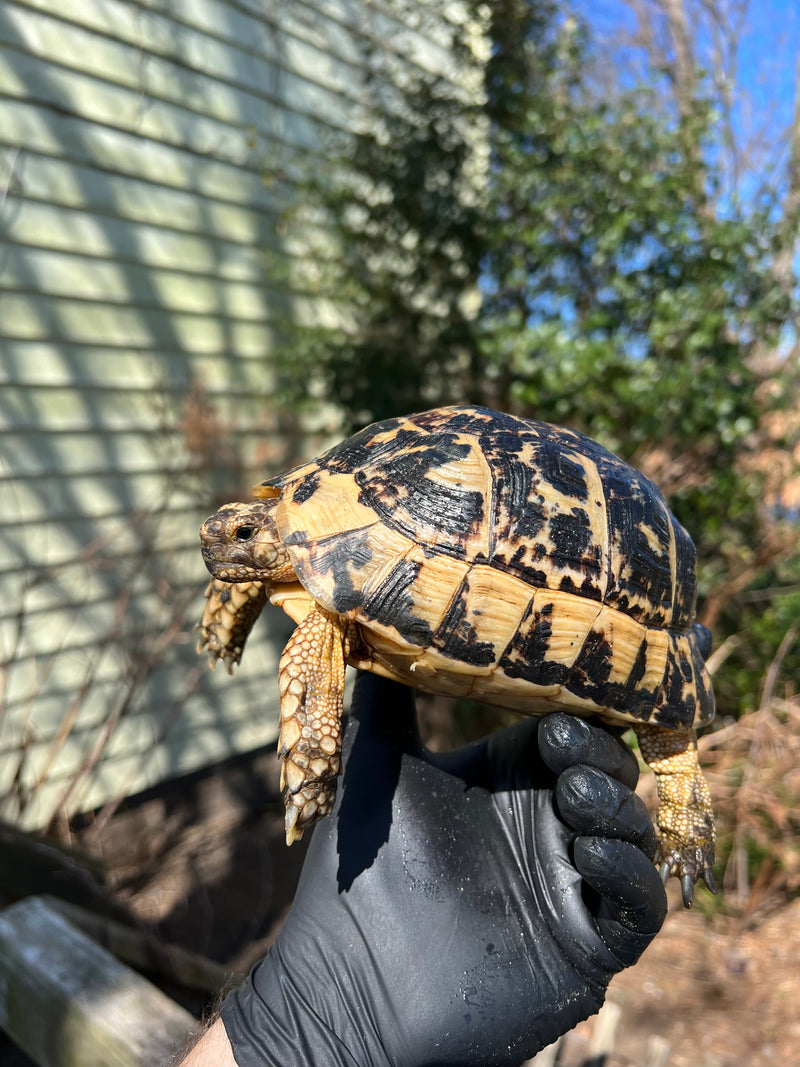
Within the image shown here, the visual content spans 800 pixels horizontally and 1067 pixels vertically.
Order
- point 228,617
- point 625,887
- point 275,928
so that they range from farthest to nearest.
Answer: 1. point 275,928
2. point 228,617
3. point 625,887

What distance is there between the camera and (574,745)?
5.41 ft

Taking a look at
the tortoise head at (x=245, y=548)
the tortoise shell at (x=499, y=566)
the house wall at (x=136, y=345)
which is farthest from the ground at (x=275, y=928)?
the tortoise shell at (x=499, y=566)

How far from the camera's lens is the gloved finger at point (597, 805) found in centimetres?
161

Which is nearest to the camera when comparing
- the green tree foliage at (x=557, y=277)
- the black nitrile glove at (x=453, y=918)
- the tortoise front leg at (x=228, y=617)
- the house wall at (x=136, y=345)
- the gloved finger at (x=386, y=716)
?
the black nitrile glove at (x=453, y=918)

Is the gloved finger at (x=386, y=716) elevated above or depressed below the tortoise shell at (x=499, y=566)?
below

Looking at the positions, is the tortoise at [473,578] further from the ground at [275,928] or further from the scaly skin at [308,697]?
the ground at [275,928]

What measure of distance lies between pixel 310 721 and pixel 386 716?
46cm

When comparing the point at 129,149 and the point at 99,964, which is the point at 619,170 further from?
the point at 99,964

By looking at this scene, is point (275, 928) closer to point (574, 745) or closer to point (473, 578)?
point (574, 745)

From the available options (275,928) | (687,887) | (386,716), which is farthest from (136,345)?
(687,887)

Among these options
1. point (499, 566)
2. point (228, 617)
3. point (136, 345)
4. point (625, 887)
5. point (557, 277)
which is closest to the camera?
point (625, 887)

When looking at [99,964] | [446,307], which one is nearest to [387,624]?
[99,964]

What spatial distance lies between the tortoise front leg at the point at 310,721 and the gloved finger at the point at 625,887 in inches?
24.0

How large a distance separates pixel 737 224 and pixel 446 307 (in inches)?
79.1
